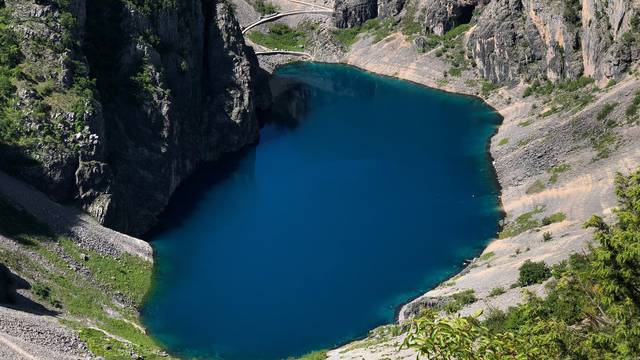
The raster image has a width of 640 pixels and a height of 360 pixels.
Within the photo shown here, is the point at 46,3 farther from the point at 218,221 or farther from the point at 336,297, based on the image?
the point at 336,297

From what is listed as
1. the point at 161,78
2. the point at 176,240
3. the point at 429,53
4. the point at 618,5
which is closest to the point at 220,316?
the point at 176,240

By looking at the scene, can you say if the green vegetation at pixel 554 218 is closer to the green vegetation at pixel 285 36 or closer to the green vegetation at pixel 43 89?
the green vegetation at pixel 43 89

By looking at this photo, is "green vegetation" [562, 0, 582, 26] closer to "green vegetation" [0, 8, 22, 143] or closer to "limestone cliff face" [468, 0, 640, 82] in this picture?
"limestone cliff face" [468, 0, 640, 82]

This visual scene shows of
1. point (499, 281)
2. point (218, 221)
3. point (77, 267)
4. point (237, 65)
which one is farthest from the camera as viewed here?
point (237, 65)

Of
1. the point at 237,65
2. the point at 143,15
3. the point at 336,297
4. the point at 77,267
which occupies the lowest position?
the point at 336,297

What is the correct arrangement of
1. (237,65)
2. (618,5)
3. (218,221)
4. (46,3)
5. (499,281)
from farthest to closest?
(237,65), (618,5), (218,221), (46,3), (499,281)

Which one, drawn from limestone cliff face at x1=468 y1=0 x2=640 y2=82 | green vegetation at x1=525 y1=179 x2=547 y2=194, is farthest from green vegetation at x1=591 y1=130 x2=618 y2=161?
limestone cliff face at x1=468 y1=0 x2=640 y2=82

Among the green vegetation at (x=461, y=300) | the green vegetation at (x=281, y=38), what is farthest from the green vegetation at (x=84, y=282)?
the green vegetation at (x=281, y=38)

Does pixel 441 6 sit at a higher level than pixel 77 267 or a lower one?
higher
